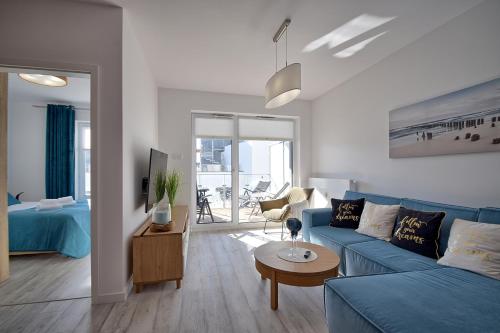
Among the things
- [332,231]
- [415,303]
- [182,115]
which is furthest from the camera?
[182,115]

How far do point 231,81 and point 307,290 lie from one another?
10.4 ft

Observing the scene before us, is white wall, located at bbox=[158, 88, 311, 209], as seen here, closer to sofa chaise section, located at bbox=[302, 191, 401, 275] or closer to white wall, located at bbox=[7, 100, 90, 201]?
sofa chaise section, located at bbox=[302, 191, 401, 275]

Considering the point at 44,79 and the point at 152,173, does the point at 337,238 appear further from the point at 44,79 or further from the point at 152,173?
the point at 44,79

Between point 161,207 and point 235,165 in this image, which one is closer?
point 161,207

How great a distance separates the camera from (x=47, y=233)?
288 cm

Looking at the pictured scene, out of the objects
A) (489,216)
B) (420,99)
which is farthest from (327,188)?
(489,216)

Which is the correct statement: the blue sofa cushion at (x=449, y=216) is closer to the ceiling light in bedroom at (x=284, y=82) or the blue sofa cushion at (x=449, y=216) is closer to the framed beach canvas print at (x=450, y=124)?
the framed beach canvas print at (x=450, y=124)

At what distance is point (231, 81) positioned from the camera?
12.1 feet

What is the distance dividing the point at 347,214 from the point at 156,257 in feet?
7.36

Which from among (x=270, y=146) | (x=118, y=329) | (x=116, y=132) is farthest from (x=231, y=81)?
(x=118, y=329)

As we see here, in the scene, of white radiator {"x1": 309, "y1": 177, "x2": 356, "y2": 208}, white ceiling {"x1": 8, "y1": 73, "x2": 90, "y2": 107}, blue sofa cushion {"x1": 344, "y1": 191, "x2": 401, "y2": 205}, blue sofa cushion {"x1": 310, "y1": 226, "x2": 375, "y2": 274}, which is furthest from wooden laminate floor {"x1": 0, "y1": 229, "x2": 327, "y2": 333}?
white ceiling {"x1": 8, "y1": 73, "x2": 90, "y2": 107}

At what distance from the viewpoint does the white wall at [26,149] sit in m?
4.67

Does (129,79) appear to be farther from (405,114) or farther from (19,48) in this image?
(405,114)

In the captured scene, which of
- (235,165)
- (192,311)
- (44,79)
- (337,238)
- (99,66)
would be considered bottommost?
(192,311)
